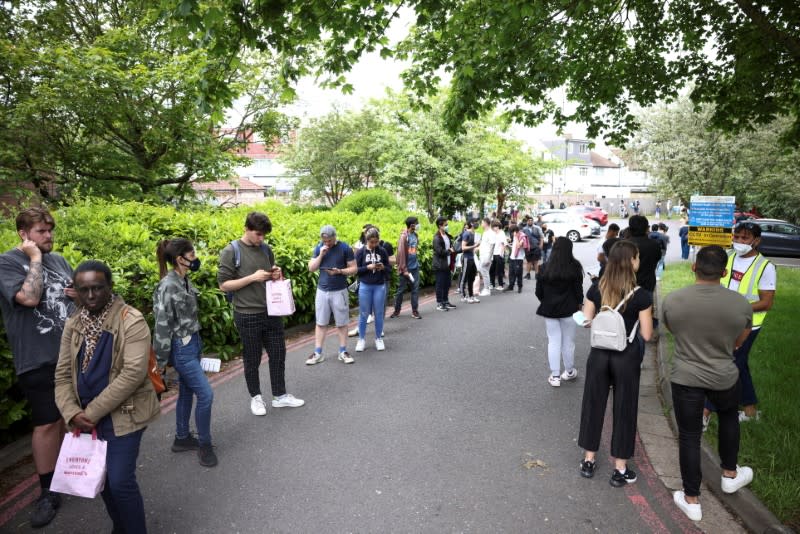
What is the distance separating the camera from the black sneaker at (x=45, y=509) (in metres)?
3.28

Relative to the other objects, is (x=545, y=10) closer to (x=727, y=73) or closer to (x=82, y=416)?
(x=727, y=73)

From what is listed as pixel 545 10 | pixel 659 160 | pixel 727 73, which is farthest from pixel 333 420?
pixel 659 160

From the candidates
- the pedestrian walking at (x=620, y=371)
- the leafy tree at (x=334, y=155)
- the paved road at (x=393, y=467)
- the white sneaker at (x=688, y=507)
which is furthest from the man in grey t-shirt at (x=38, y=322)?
the leafy tree at (x=334, y=155)

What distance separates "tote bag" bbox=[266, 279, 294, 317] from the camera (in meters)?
4.78

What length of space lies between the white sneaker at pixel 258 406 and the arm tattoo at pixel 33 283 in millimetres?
2345

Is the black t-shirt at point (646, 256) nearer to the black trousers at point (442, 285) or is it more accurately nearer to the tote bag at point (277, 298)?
the tote bag at point (277, 298)

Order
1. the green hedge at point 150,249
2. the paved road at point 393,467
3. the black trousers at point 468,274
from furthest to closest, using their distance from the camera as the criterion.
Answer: the black trousers at point 468,274 < the green hedge at point 150,249 < the paved road at point 393,467

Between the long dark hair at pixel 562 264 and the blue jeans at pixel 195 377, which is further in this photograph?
the long dark hair at pixel 562 264

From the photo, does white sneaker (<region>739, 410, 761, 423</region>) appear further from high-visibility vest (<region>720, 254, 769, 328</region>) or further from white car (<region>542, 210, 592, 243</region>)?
white car (<region>542, 210, 592, 243</region>)

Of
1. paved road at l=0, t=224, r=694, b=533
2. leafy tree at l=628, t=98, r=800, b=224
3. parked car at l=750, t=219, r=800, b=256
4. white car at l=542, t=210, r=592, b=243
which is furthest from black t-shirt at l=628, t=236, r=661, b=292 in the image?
leafy tree at l=628, t=98, r=800, b=224

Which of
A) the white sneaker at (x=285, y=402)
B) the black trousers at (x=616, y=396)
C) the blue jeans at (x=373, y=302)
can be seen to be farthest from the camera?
the blue jeans at (x=373, y=302)

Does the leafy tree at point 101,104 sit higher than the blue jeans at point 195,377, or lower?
higher

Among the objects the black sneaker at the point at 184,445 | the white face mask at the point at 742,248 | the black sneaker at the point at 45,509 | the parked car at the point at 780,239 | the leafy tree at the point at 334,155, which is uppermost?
the leafy tree at the point at 334,155

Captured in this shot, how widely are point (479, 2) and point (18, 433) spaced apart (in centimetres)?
788
